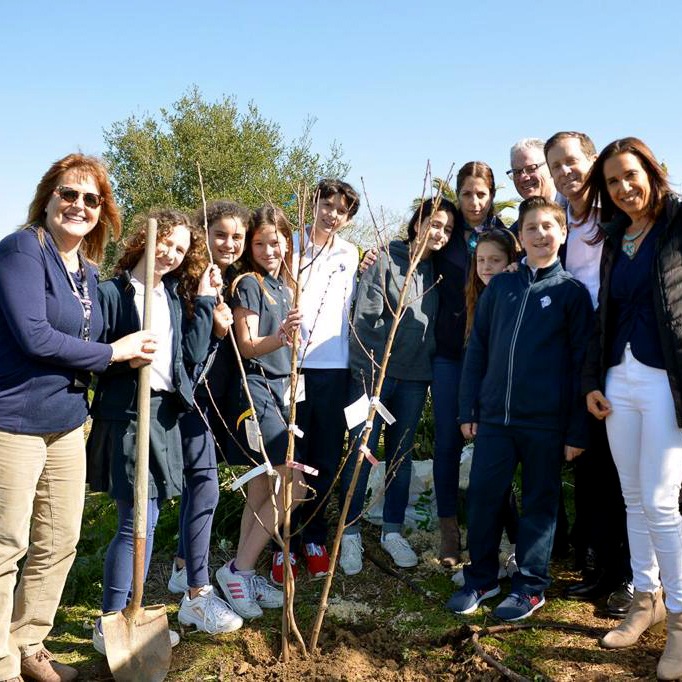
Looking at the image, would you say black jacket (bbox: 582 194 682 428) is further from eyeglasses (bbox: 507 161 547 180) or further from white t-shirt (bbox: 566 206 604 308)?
eyeglasses (bbox: 507 161 547 180)

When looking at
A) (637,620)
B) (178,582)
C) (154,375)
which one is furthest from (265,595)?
(637,620)

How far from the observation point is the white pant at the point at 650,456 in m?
3.18

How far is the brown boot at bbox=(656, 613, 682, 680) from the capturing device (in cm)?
312

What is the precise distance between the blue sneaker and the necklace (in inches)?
78.9

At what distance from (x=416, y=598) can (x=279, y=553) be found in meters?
0.87

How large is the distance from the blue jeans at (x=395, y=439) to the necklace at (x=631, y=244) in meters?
1.58

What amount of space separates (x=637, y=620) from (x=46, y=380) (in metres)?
2.98

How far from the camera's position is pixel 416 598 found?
4.21 meters

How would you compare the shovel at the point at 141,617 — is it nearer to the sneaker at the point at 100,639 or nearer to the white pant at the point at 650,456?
the sneaker at the point at 100,639

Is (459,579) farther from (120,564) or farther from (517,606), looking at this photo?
(120,564)

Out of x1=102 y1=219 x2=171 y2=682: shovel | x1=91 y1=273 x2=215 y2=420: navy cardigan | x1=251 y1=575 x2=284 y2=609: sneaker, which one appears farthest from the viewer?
x1=251 y1=575 x2=284 y2=609: sneaker

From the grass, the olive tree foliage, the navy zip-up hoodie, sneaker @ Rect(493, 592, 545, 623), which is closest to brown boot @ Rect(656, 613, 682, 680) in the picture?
the grass

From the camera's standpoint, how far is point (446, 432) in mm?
4508

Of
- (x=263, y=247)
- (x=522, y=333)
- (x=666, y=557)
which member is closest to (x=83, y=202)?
(x=263, y=247)
